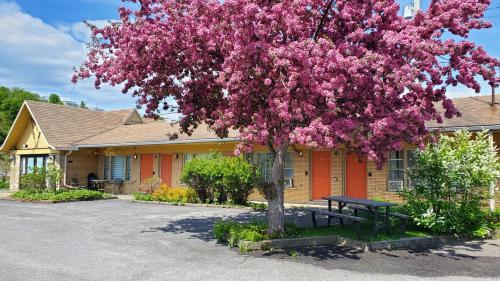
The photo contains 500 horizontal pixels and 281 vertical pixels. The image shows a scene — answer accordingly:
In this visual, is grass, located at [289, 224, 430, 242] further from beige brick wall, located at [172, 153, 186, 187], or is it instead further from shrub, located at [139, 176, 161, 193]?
beige brick wall, located at [172, 153, 186, 187]

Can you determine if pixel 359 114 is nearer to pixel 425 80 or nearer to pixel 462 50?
pixel 425 80

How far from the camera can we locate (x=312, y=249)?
9.20 metres

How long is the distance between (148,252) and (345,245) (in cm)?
425

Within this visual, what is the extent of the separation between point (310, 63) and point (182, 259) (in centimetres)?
433

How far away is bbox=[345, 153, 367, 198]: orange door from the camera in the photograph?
1677cm

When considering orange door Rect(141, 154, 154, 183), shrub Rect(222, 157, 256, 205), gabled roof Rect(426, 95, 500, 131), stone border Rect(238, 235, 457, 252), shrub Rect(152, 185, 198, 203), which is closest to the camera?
stone border Rect(238, 235, 457, 252)

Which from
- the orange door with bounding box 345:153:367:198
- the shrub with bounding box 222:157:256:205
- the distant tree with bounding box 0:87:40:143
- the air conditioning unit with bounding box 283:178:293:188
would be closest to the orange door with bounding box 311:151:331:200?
the orange door with bounding box 345:153:367:198

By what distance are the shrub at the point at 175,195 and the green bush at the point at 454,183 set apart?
966 cm

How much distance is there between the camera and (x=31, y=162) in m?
26.8

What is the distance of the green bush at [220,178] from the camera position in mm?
16750

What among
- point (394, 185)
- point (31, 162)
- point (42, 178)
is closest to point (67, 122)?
point (31, 162)

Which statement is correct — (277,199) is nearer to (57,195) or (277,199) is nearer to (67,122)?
(57,195)

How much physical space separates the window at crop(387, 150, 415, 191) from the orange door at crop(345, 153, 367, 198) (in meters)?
1.01

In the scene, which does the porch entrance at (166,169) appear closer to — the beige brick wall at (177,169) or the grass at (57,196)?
the beige brick wall at (177,169)
